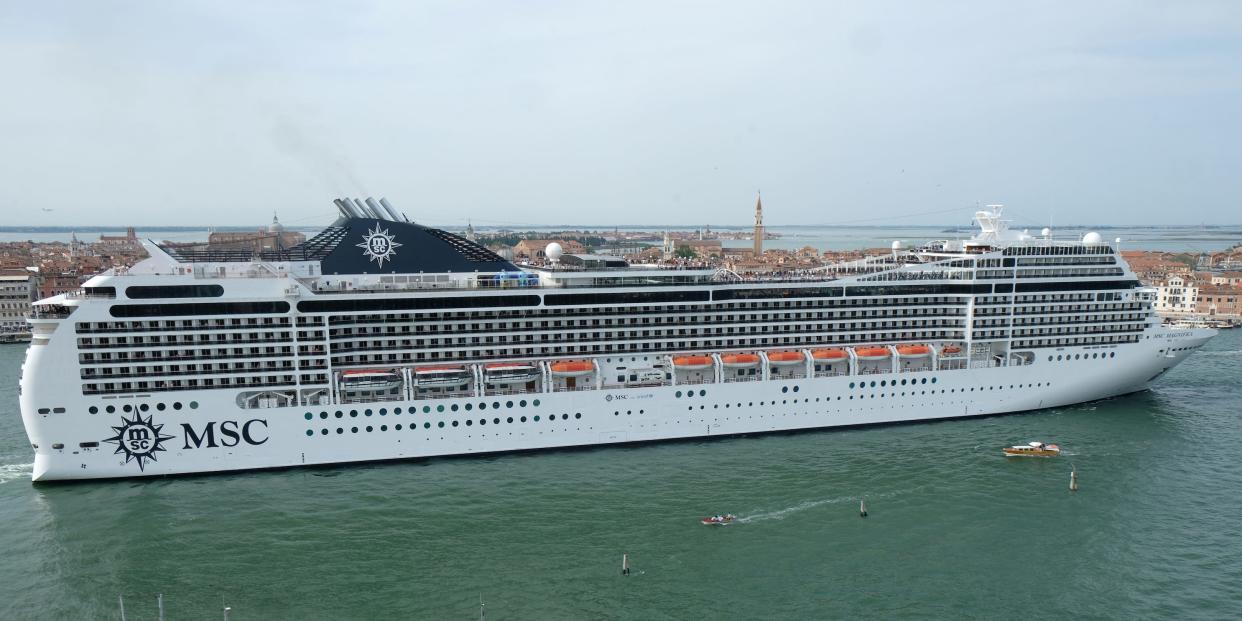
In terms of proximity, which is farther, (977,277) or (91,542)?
(977,277)

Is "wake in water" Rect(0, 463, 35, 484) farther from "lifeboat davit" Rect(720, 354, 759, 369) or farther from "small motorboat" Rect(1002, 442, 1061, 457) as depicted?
"small motorboat" Rect(1002, 442, 1061, 457)

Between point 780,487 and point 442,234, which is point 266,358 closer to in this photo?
point 442,234

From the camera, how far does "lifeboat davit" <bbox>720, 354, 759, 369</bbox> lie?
24188mm

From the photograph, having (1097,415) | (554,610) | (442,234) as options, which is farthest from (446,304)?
(1097,415)

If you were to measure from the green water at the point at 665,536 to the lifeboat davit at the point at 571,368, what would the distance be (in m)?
2.46

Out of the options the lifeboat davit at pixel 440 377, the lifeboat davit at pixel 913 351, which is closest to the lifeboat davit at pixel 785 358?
the lifeboat davit at pixel 913 351

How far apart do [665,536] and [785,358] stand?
911cm

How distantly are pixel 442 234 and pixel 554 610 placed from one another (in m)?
14.2

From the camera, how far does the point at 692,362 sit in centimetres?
2400

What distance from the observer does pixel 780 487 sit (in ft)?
67.7

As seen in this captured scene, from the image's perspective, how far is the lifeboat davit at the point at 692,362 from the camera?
2383 cm


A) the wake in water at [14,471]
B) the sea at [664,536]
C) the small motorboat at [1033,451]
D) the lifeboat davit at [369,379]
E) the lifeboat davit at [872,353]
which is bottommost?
the sea at [664,536]

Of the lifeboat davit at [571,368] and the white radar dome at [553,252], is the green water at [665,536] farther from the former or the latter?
the white radar dome at [553,252]

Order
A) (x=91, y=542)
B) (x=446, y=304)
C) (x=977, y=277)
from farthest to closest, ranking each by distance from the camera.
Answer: (x=977, y=277) < (x=446, y=304) < (x=91, y=542)
